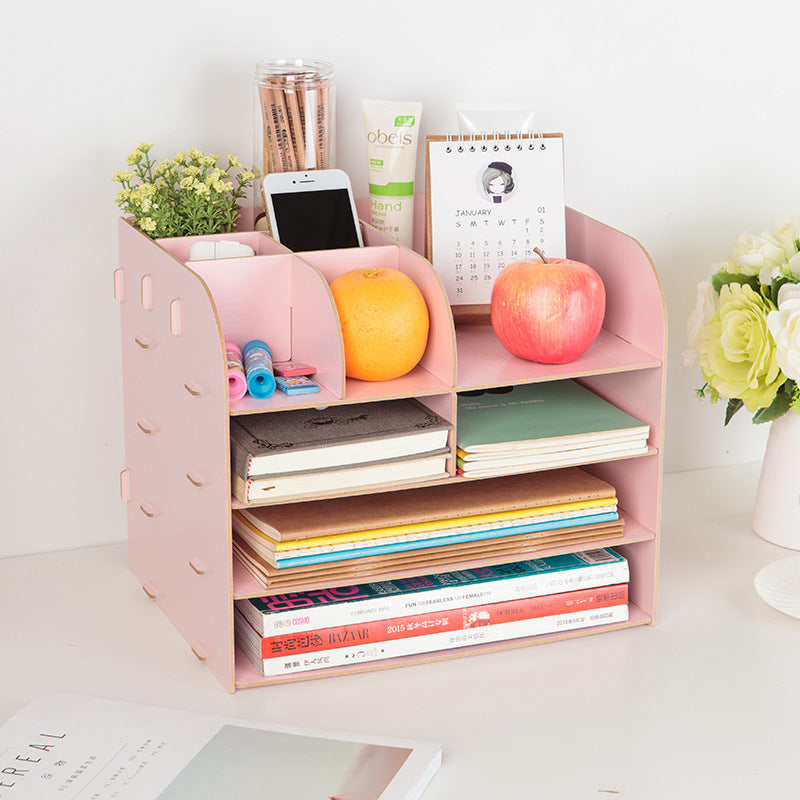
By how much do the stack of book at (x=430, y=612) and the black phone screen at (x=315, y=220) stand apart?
33 centimetres

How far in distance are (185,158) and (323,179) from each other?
0.46 ft

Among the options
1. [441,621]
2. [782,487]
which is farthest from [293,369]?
[782,487]

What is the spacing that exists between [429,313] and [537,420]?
155 mm

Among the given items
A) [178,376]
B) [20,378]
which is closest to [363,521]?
[178,376]

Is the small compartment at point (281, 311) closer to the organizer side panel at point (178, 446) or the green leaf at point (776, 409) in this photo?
the organizer side panel at point (178, 446)

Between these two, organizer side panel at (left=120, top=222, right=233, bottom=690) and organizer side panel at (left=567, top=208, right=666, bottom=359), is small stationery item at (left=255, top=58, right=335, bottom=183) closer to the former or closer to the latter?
organizer side panel at (left=120, top=222, right=233, bottom=690)

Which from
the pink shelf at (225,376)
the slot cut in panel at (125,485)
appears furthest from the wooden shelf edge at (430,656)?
the slot cut in panel at (125,485)

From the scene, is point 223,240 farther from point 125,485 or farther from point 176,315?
point 125,485

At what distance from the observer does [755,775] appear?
3.06ft

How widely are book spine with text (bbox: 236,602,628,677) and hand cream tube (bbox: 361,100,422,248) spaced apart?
0.39 m

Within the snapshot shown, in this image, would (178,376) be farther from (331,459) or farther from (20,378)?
(20,378)

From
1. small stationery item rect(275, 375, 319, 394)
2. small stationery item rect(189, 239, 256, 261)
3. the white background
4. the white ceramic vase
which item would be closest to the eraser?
small stationery item rect(275, 375, 319, 394)

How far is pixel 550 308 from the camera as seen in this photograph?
1.06 m

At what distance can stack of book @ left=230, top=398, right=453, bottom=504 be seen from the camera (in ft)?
3.26
